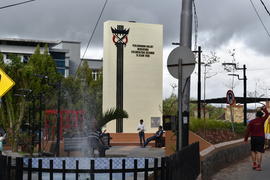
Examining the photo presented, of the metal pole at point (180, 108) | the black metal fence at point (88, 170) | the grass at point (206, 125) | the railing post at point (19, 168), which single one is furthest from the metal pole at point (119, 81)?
the railing post at point (19, 168)

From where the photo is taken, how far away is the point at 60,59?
306 feet

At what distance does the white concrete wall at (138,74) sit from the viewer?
38.5 m

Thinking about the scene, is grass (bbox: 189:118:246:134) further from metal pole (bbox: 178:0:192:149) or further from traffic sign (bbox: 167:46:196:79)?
traffic sign (bbox: 167:46:196:79)

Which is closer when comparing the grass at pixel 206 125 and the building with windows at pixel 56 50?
the grass at pixel 206 125

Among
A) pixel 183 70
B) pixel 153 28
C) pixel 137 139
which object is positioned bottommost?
pixel 137 139

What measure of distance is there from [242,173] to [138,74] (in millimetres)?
27240

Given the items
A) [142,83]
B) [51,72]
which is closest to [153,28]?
[142,83]

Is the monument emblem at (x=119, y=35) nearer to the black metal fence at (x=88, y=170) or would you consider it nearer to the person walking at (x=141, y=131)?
the person walking at (x=141, y=131)

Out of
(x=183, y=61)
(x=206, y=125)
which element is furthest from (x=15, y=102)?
(x=183, y=61)

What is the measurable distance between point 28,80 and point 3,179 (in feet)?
73.4

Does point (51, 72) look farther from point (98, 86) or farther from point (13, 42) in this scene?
point (13, 42)

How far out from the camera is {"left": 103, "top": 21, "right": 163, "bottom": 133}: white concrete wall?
3850 centimetres

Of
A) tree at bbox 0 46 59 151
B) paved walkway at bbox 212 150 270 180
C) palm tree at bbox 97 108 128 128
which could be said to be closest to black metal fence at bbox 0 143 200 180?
paved walkway at bbox 212 150 270 180

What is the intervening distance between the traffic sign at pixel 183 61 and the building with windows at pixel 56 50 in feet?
271
